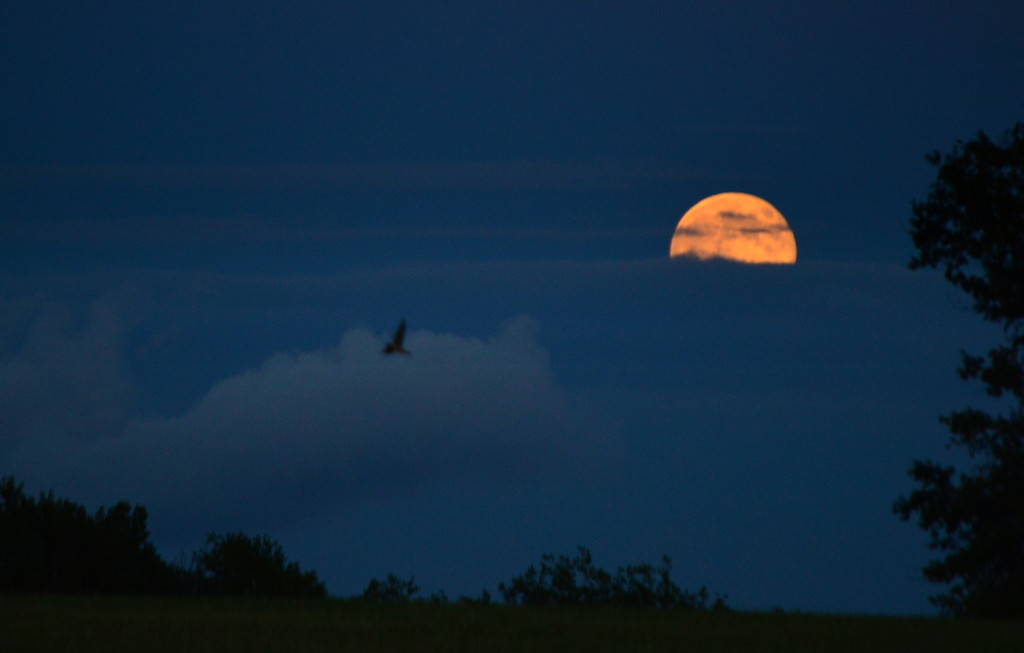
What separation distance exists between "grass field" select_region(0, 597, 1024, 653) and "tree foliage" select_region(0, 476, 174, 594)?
9.79 m

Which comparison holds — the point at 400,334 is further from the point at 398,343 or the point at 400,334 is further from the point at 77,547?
the point at 77,547

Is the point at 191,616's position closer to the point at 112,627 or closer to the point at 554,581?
the point at 112,627

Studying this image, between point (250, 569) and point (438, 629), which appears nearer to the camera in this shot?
point (438, 629)

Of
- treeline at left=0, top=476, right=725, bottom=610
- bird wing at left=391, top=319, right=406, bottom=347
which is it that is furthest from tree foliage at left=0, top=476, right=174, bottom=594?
bird wing at left=391, top=319, right=406, bottom=347

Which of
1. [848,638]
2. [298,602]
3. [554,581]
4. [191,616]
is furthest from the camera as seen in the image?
[554,581]

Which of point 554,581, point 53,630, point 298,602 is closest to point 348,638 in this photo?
point 53,630

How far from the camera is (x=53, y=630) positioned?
2102 centimetres

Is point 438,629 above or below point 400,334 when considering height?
below

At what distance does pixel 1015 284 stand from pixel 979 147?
12.8ft

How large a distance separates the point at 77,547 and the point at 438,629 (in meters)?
19.7

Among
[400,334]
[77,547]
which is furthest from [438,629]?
[77,547]

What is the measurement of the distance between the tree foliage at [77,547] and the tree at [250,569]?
2214mm

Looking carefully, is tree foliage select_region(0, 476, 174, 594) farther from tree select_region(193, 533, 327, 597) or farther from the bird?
the bird

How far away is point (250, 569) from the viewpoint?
40906 millimetres
